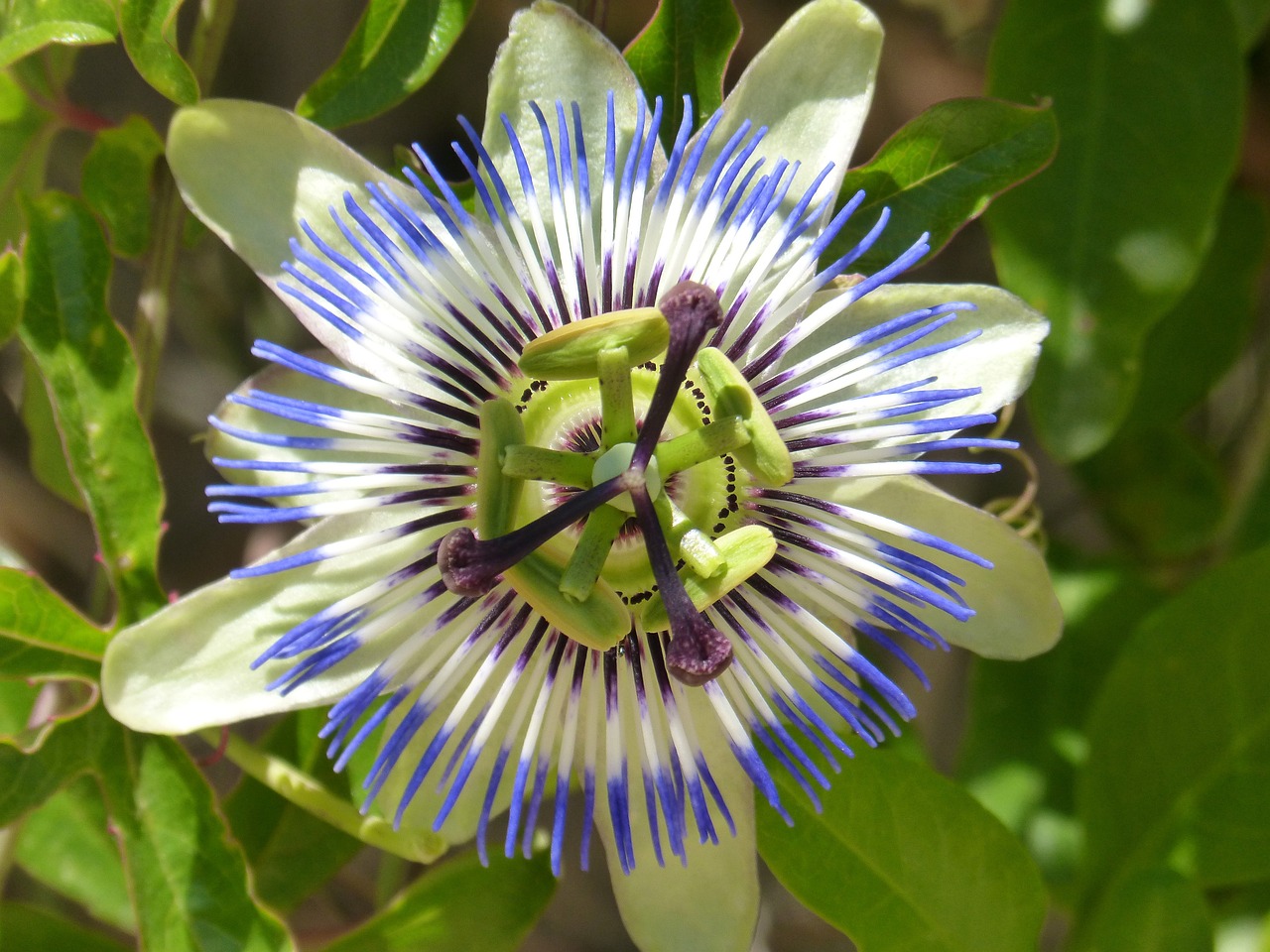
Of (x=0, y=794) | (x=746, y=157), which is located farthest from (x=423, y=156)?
(x=0, y=794)

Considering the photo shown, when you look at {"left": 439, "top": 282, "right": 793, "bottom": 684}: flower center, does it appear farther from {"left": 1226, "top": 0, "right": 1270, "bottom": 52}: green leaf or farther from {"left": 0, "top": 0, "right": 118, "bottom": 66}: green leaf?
{"left": 1226, "top": 0, "right": 1270, "bottom": 52}: green leaf

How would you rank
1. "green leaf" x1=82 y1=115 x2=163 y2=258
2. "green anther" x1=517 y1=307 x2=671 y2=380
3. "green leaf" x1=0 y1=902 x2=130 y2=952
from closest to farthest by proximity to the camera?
"green anther" x1=517 y1=307 x2=671 y2=380 → "green leaf" x1=82 y1=115 x2=163 y2=258 → "green leaf" x1=0 y1=902 x2=130 y2=952

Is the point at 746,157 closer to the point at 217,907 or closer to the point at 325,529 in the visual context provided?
the point at 325,529

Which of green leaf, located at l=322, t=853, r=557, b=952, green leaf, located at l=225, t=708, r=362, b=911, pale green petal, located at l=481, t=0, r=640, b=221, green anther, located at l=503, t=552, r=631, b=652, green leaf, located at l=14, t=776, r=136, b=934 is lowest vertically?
green leaf, located at l=14, t=776, r=136, b=934

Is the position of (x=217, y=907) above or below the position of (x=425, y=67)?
below

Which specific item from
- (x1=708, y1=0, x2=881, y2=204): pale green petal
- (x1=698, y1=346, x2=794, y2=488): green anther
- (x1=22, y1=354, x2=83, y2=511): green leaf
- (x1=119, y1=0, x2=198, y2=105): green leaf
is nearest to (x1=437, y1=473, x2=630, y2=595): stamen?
(x1=698, y1=346, x2=794, y2=488): green anther

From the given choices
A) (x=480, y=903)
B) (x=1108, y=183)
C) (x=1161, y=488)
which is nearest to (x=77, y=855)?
(x=480, y=903)
